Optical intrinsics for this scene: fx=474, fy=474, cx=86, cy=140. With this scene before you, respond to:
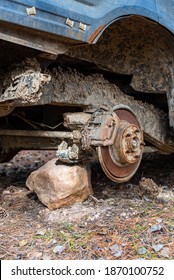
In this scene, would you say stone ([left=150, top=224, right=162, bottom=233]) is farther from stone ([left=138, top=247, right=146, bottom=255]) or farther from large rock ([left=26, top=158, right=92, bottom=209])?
large rock ([left=26, top=158, right=92, bottom=209])

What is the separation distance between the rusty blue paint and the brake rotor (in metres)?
0.68

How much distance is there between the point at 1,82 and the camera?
9.21 ft

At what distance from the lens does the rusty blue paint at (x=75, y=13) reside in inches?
89.1

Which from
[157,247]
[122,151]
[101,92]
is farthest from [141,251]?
[101,92]

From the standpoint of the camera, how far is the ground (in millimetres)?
2592

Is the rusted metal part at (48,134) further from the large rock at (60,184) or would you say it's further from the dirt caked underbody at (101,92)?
the large rock at (60,184)

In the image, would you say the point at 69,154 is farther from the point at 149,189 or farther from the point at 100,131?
the point at 149,189

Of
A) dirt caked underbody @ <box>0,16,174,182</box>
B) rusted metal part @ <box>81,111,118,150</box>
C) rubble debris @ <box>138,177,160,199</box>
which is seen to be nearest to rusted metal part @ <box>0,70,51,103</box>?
dirt caked underbody @ <box>0,16,174,182</box>

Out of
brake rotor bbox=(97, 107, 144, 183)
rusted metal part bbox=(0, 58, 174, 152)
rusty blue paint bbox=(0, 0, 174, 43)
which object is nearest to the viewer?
rusty blue paint bbox=(0, 0, 174, 43)

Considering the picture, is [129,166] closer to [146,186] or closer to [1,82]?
[146,186]

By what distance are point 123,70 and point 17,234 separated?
4.37ft

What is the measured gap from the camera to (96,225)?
2.89 meters

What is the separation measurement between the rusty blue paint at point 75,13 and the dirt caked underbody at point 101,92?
99 mm
